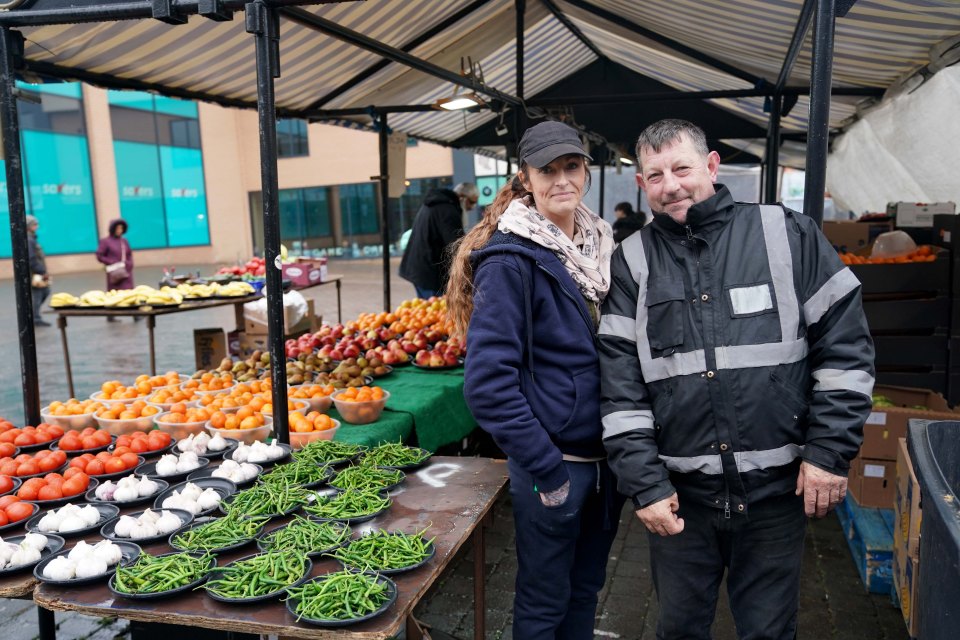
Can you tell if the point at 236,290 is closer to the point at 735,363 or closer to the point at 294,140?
the point at 735,363

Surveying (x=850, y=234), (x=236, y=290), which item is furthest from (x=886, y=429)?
(x=236, y=290)

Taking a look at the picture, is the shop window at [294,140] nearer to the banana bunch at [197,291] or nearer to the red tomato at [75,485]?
the banana bunch at [197,291]

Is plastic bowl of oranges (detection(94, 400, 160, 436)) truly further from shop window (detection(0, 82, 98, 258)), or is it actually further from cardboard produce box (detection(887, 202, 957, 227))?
shop window (detection(0, 82, 98, 258))

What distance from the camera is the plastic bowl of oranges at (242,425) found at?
367 cm

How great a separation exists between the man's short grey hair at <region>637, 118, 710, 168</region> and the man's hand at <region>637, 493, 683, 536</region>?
1075mm

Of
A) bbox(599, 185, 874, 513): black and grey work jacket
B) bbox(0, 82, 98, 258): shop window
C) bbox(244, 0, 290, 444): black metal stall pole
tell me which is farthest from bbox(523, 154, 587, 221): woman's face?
bbox(0, 82, 98, 258): shop window

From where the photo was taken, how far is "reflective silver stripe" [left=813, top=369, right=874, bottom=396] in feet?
6.71

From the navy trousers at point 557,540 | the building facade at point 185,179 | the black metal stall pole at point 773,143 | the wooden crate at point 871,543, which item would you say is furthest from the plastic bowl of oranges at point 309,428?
the building facade at point 185,179

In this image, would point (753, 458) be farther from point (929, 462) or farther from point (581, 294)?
point (581, 294)

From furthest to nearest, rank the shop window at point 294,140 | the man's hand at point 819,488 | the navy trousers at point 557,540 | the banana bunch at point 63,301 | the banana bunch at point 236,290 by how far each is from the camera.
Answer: the shop window at point 294,140 → the banana bunch at point 236,290 → the banana bunch at point 63,301 → the navy trousers at point 557,540 → the man's hand at point 819,488

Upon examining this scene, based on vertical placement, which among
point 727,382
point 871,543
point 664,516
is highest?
point 727,382

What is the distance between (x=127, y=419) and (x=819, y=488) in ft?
11.0

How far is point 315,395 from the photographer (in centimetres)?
428

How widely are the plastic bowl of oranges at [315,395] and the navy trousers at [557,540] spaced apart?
199 cm
